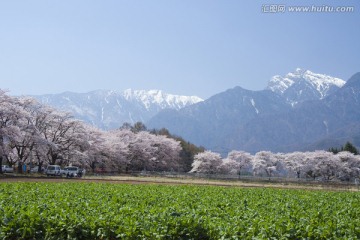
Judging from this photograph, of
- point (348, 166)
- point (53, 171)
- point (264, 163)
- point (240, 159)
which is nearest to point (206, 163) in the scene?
point (240, 159)

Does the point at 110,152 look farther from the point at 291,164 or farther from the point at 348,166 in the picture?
the point at 348,166

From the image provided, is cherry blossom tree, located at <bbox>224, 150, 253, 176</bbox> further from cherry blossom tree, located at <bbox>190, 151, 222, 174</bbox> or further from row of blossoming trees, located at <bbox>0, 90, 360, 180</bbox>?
cherry blossom tree, located at <bbox>190, 151, 222, 174</bbox>

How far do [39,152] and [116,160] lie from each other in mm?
27044

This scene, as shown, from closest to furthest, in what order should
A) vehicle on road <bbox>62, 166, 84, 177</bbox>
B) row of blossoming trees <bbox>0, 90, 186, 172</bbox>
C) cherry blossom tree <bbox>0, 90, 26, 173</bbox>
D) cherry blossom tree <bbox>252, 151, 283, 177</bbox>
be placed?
cherry blossom tree <bbox>0, 90, 26, 173</bbox>, row of blossoming trees <bbox>0, 90, 186, 172</bbox>, vehicle on road <bbox>62, 166, 84, 177</bbox>, cherry blossom tree <bbox>252, 151, 283, 177</bbox>

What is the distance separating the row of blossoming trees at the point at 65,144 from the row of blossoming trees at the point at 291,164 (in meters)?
9.19

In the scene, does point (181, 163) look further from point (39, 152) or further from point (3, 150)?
point (3, 150)

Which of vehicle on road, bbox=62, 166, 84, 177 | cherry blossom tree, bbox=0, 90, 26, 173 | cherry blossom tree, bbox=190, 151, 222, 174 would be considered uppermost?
cherry blossom tree, bbox=0, 90, 26, 173

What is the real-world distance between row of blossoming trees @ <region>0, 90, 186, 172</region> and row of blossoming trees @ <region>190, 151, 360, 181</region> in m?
9.19

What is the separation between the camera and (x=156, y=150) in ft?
309

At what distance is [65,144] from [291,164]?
70609 mm

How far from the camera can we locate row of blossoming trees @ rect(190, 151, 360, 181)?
98.8 m

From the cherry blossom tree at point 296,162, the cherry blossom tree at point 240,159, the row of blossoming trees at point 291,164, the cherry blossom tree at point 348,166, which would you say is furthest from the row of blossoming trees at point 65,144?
the cherry blossom tree at point 348,166

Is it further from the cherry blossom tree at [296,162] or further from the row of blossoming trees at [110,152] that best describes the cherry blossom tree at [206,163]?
the cherry blossom tree at [296,162]

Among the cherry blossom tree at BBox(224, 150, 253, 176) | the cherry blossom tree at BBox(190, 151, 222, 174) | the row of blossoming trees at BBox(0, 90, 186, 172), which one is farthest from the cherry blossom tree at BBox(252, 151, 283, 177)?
the row of blossoming trees at BBox(0, 90, 186, 172)
